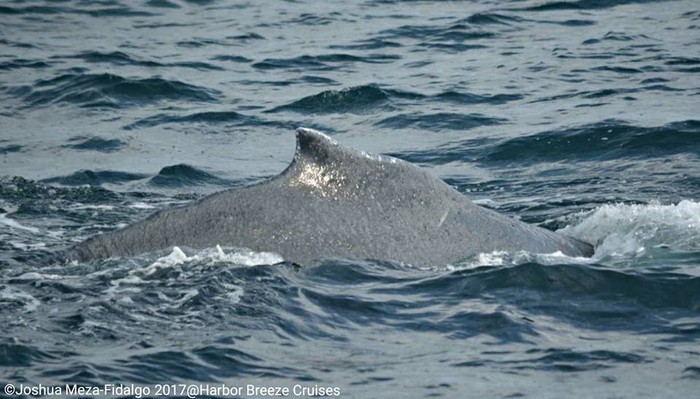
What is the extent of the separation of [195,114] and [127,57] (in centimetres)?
483

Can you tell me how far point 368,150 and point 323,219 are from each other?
7191mm

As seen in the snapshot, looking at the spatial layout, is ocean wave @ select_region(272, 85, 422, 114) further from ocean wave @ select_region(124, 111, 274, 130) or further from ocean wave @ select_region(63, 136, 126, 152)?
ocean wave @ select_region(63, 136, 126, 152)

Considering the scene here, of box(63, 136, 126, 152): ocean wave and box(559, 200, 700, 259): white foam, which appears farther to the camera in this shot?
box(63, 136, 126, 152): ocean wave

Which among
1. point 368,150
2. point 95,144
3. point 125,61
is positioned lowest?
point 95,144

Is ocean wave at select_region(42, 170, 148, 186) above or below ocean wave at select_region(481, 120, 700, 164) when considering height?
below

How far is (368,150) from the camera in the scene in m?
16.9

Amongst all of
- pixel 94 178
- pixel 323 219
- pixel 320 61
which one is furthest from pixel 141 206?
pixel 320 61

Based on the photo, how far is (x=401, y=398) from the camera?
7.51 meters

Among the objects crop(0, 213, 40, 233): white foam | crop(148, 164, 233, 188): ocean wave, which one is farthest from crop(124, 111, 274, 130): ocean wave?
crop(0, 213, 40, 233): white foam

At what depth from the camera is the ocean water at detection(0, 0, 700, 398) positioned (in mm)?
8086

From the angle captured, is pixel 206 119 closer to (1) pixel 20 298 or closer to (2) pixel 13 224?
(2) pixel 13 224

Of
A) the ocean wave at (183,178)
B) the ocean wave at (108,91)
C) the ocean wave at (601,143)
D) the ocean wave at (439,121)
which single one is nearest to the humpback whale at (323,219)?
the ocean wave at (183,178)

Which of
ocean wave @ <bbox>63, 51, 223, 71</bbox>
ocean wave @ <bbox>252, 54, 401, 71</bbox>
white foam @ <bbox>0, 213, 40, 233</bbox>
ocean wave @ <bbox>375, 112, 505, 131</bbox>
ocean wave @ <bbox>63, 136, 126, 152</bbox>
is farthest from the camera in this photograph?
ocean wave @ <bbox>63, 51, 223, 71</bbox>

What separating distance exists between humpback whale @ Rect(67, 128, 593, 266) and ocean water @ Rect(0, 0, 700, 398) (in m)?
0.13
